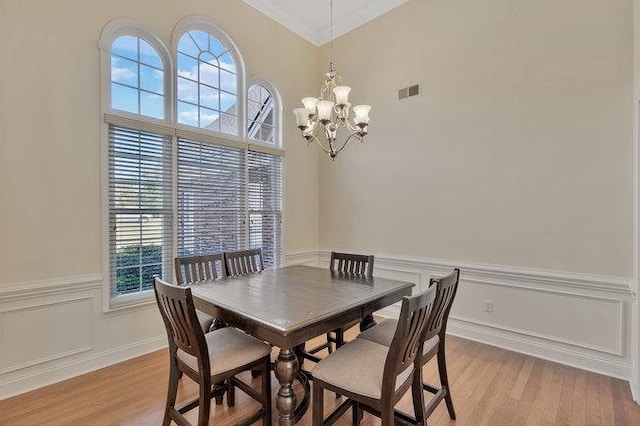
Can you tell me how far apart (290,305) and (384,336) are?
2.24 ft

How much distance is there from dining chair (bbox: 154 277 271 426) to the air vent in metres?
3.26

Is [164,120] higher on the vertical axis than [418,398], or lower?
higher

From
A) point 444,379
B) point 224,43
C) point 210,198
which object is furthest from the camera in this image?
point 224,43

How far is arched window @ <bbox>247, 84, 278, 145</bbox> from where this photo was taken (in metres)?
4.04

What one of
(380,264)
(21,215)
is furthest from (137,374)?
(380,264)

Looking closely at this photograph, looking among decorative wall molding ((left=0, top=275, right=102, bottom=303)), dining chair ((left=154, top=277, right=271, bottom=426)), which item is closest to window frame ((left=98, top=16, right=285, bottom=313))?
decorative wall molding ((left=0, top=275, right=102, bottom=303))

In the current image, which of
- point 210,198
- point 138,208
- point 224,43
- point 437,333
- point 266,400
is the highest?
point 224,43

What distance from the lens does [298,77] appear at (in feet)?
14.9

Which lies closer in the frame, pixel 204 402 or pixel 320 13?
pixel 204 402

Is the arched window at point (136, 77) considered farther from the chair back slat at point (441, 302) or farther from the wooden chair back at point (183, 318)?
the chair back slat at point (441, 302)

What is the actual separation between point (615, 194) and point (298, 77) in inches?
150

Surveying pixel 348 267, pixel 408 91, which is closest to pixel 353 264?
pixel 348 267

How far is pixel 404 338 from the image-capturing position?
1.50m

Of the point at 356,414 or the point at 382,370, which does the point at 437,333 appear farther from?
the point at 356,414
